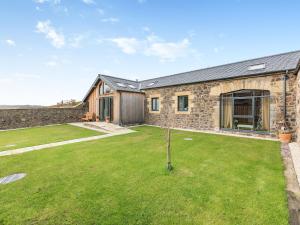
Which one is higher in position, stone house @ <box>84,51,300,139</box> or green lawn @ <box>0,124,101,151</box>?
stone house @ <box>84,51,300,139</box>

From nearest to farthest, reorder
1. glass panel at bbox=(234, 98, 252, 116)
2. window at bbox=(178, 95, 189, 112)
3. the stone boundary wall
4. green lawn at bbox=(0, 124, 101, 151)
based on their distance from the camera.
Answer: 1. green lawn at bbox=(0, 124, 101, 151)
2. glass panel at bbox=(234, 98, 252, 116)
3. window at bbox=(178, 95, 189, 112)
4. the stone boundary wall

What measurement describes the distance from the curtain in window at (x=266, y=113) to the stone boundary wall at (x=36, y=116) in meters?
Result: 18.7

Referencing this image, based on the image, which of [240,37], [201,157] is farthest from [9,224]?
[240,37]

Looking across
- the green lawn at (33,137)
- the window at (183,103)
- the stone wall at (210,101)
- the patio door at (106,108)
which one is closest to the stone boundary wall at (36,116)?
the green lawn at (33,137)

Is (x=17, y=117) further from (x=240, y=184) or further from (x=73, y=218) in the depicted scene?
(x=240, y=184)

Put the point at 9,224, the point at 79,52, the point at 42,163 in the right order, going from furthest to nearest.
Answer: the point at 79,52 < the point at 42,163 < the point at 9,224

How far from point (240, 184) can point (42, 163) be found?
246 inches

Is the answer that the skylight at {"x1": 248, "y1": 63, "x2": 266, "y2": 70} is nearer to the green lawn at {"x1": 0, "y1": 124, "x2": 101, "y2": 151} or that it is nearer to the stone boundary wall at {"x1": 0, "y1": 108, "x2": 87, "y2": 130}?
the green lawn at {"x1": 0, "y1": 124, "x2": 101, "y2": 151}

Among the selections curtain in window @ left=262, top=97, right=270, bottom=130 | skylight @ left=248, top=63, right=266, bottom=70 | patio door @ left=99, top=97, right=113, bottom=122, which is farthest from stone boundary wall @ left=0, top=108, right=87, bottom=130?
curtain in window @ left=262, top=97, right=270, bottom=130

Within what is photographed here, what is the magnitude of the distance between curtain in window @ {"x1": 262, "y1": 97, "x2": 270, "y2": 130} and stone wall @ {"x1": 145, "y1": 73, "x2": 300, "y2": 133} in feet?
0.89

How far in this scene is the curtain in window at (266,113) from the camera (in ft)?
29.3

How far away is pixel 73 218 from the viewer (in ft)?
8.21

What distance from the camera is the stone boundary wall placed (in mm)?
14164

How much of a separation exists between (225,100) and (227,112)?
897mm
